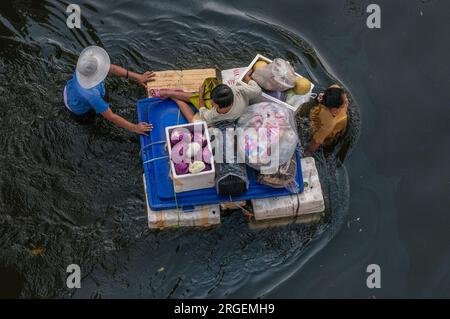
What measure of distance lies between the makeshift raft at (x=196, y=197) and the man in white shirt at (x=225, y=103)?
200 mm

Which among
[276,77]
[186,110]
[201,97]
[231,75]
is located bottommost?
[186,110]

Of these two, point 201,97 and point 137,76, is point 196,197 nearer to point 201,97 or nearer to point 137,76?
point 201,97

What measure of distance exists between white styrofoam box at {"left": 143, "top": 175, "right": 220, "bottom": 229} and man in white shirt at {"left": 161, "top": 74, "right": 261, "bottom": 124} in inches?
33.0

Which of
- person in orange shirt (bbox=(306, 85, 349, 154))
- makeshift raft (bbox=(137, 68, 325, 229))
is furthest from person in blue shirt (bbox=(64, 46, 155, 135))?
person in orange shirt (bbox=(306, 85, 349, 154))

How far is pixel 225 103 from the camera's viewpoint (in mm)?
4965

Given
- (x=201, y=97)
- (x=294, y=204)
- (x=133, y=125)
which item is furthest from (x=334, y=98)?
(x=133, y=125)

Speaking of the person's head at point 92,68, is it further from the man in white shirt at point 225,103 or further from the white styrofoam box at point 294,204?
the white styrofoam box at point 294,204

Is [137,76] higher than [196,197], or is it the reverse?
[137,76]

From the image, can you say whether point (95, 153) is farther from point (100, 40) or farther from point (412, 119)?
point (412, 119)

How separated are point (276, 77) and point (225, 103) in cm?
70

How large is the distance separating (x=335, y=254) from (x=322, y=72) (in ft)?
7.53

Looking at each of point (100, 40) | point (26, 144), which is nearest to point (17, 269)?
point (26, 144)

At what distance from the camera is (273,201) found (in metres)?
5.33

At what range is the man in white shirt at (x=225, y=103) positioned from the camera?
4.94 meters
